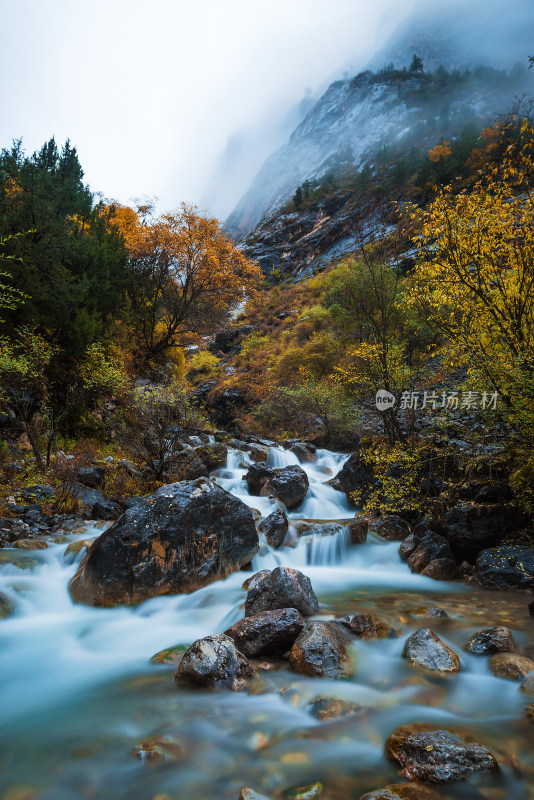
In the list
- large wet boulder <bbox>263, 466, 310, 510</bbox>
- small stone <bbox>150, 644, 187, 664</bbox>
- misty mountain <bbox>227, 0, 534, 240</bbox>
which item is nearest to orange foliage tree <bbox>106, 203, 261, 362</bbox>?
large wet boulder <bbox>263, 466, 310, 510</bbox>

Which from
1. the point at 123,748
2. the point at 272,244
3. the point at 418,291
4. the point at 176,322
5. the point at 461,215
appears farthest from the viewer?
A: the point at 272,244

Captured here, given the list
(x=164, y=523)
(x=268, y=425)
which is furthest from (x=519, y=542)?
(x=268, y=425)

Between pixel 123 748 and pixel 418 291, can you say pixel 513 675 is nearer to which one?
pixel 123 748

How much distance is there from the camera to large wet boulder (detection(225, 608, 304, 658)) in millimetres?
3945

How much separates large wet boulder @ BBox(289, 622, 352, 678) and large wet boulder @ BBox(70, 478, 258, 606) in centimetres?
228

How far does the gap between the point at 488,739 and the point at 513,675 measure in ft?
2.98

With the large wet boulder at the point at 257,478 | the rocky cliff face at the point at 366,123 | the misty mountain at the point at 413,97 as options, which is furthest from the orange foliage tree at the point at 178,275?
the rocky cliff face at the point at 366,123

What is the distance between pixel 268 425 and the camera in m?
20.9

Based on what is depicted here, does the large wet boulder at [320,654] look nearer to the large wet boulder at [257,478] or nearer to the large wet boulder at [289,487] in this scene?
the large wet boulder at [289,487]

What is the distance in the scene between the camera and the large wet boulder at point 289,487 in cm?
1024

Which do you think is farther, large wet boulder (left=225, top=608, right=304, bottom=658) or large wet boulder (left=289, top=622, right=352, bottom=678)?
large wet boulder (left=225, top=608, right=304, bottom=658)

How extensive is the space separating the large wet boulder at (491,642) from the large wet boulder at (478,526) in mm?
2489

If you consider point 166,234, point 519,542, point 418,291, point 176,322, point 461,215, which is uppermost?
point 166,234

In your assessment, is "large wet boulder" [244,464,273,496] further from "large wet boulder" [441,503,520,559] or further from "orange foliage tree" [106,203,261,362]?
"orange foliage tree" [106,203,261,362]
